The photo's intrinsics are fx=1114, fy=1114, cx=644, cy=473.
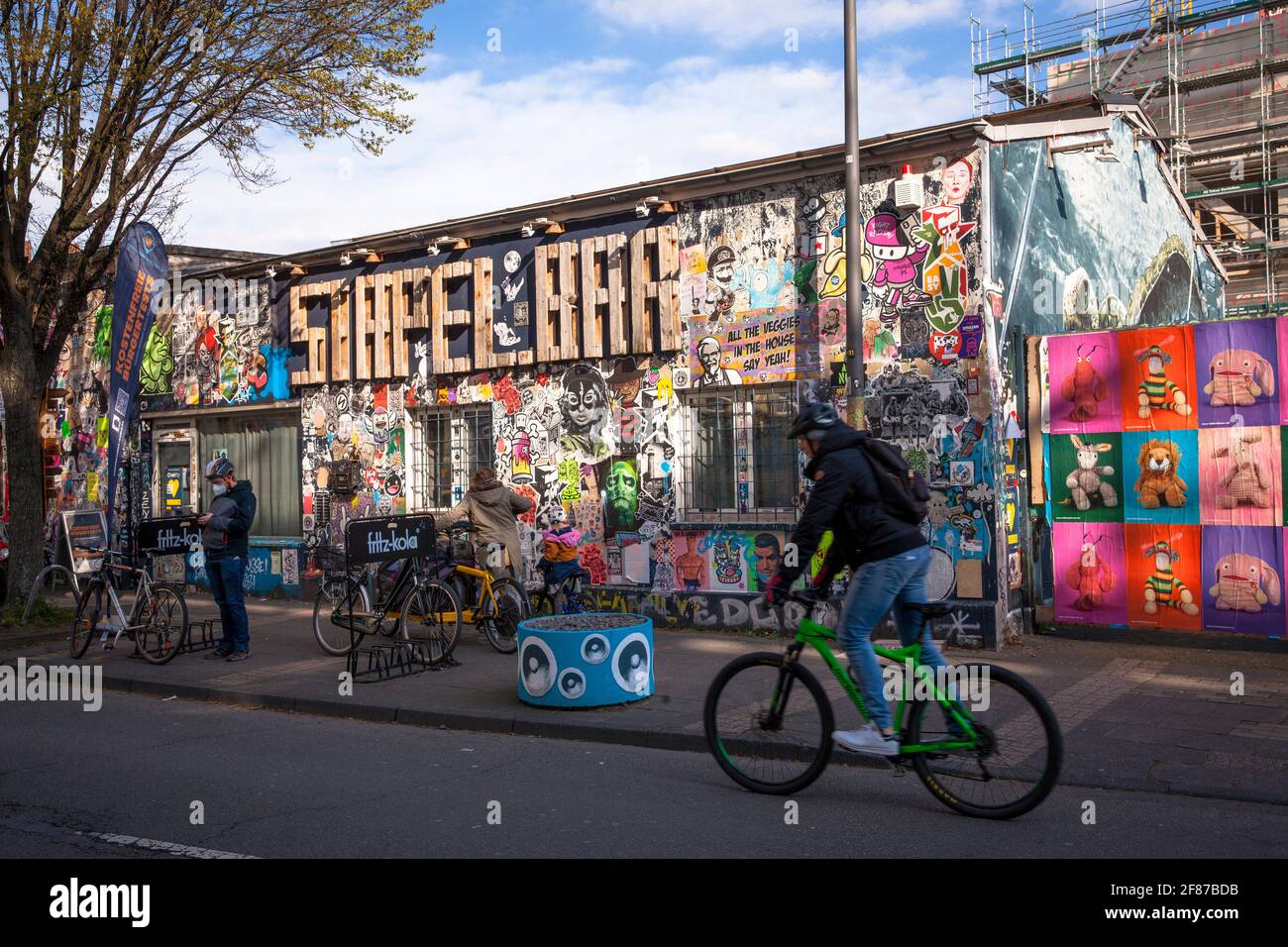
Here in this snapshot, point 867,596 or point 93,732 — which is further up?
point 867,596

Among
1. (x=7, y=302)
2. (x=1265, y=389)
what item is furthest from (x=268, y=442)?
(x=1265, y=389)

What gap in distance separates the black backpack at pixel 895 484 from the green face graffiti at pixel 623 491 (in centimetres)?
699

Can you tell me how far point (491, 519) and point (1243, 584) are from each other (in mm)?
7245

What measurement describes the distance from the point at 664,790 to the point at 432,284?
9.87 metres

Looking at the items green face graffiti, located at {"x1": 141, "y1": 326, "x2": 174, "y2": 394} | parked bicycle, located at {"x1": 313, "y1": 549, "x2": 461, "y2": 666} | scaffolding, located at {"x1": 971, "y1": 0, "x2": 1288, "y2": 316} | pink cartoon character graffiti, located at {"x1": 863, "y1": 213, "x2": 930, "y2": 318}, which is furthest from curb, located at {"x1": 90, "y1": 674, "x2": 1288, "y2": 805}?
scaffolding, located at {"x1": 971, "y1": 0, "x2": 1288, "y2": 316}

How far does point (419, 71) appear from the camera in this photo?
45.2ft

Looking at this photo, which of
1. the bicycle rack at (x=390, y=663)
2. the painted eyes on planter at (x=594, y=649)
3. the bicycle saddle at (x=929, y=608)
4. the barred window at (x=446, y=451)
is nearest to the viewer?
the bicycle saddle at (x=929, y=608)

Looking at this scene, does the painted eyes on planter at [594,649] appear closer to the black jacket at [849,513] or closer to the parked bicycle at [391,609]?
the parked bicycle at [391,609]

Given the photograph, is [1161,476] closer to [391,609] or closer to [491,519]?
[491,519]

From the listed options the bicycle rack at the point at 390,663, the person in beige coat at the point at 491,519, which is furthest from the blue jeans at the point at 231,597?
the person in beige coat at the point at 491,519

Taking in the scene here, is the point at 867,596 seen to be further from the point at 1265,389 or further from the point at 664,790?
the point at 1265,389

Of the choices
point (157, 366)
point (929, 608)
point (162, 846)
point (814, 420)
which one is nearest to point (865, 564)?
point (929, 608)

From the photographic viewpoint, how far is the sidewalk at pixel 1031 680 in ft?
21.8
